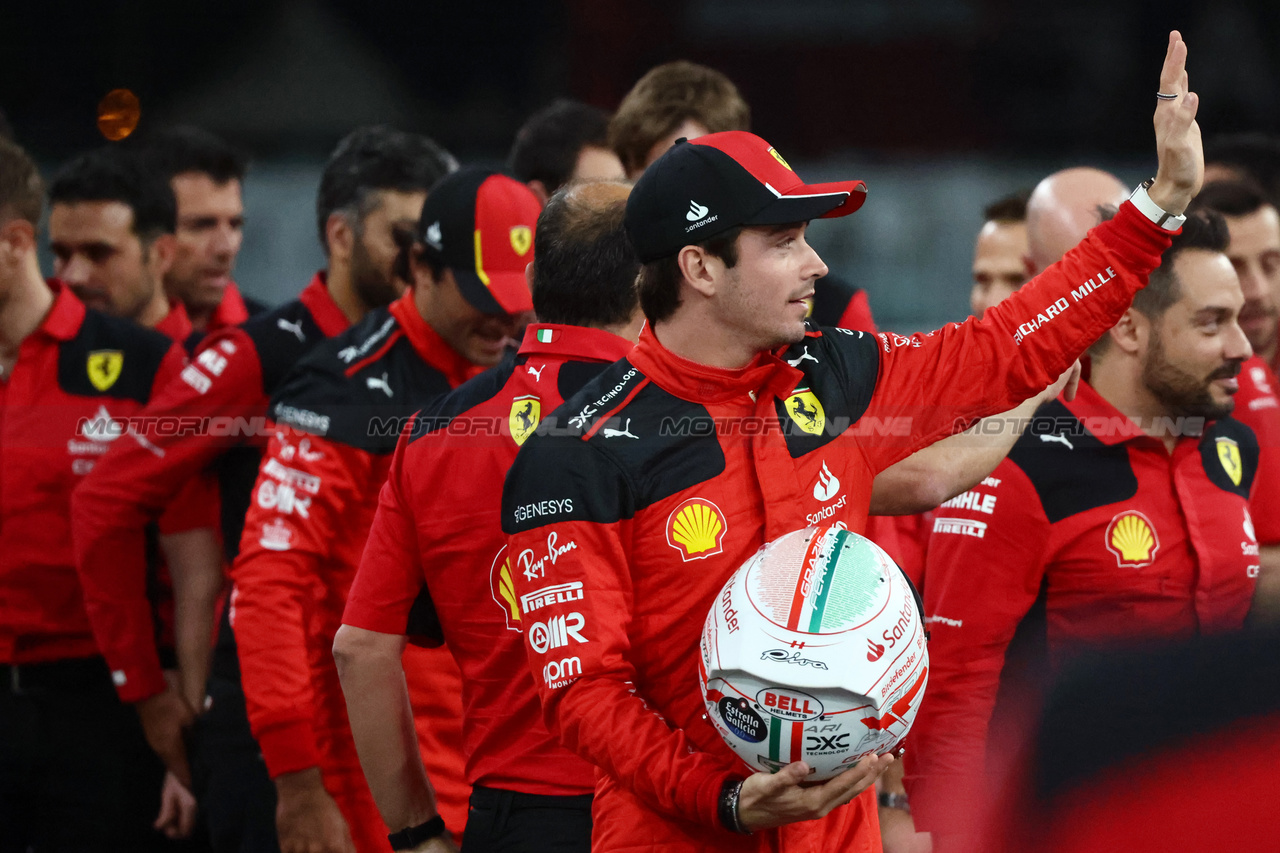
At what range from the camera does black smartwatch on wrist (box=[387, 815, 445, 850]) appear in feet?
11.2

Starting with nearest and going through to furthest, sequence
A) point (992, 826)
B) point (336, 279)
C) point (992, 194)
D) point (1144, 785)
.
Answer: point (1144, 785)
point (992, 826)
point (336, 279)
point (992, 194)

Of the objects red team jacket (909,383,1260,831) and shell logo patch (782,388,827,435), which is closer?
shell logo patch (782,388,827,435)

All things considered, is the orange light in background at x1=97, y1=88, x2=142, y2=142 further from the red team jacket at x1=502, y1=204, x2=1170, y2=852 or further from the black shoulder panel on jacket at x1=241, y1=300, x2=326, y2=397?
the red team jacket at x1=502, y1=204, x2=1170, y2=852

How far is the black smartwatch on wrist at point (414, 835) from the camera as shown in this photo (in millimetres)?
3400

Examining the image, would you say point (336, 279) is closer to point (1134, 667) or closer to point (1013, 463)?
point (1013, 463)

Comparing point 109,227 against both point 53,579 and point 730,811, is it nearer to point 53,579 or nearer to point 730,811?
point 53,579

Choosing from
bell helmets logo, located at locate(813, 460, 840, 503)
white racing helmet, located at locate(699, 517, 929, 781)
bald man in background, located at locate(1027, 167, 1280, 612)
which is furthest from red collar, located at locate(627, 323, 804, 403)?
bald man in background, located at locate(1027, 167, 1280, 612)

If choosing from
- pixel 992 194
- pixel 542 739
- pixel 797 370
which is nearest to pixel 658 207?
pixel 797 370

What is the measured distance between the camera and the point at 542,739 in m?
3.14

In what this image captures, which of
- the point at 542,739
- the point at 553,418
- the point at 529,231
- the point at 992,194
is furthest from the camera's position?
the point at 992,194

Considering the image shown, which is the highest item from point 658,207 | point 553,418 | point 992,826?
point 658,207

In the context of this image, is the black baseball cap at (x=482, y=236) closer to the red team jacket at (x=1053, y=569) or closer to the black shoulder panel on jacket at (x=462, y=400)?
the black shoulder panel on jacket at (x=462, y=400)

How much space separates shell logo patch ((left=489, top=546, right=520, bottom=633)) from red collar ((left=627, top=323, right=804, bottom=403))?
0.65 metres

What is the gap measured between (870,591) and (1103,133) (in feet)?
48.1
